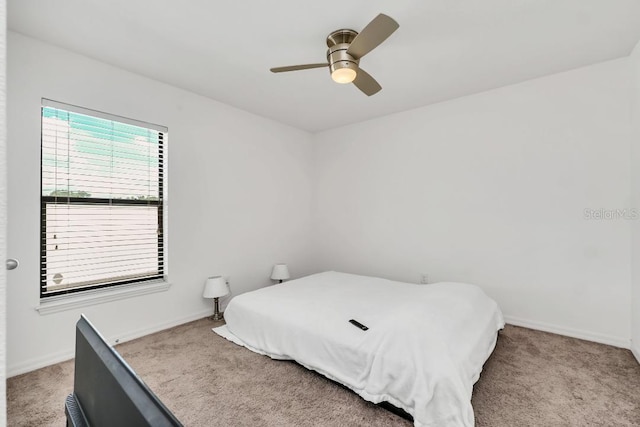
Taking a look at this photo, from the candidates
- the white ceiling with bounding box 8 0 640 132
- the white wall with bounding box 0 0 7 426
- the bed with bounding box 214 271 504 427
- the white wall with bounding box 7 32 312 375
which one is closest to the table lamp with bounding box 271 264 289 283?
the white wall with bounding box 7 32 312 375

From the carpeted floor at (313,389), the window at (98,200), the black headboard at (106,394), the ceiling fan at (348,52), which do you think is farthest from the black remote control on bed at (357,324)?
the window at (98,200)

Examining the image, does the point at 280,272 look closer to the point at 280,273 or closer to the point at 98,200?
the point at 280,273

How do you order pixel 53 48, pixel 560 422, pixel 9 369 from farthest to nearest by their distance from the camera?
1. pixel 53 48
2. pixel 9 369
3. pixel 560 422

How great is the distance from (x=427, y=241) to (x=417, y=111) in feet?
5.08

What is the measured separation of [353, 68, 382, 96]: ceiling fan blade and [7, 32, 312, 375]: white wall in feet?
5.84

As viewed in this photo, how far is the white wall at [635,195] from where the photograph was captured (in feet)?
7.56

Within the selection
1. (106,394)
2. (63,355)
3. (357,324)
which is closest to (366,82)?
(357,324)

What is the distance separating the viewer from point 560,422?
1.61 metres

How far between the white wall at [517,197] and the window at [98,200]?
8.18ft

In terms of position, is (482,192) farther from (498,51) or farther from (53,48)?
(53,48)

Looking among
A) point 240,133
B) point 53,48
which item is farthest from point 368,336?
point 53,48

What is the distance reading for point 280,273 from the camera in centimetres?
382

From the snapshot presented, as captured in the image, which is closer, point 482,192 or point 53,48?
point 53,48

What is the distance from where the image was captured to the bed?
154 centimetres
